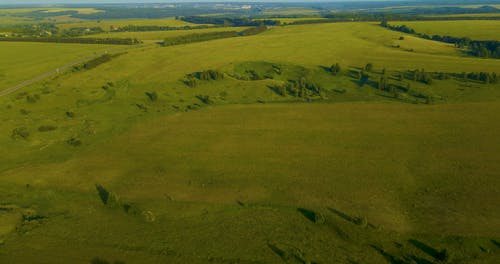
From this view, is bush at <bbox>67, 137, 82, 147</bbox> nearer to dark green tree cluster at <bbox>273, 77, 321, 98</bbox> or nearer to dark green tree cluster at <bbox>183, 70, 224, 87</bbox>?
dark green tree cluster at <bbox>183, 70, 224, 87</bbox>

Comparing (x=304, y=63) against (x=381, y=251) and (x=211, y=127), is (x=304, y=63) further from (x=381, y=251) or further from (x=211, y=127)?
(x=381, y=251)

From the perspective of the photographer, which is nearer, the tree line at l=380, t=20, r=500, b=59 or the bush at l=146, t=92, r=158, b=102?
the bush at l=146, t=92, r=158, b=102

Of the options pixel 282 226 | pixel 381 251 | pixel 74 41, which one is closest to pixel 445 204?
pixel 381 251

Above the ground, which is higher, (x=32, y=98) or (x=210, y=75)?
(x=210, y=75)

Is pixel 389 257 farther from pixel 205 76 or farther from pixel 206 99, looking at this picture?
pixel 205 76

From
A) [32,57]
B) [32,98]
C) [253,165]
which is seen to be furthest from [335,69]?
[32,57]

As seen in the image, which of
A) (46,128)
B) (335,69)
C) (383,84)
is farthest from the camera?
(335,69)

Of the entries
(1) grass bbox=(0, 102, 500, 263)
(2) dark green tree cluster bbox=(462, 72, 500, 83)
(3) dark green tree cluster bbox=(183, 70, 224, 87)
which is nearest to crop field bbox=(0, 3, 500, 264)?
(1) grass bbox=(0, 102, 500, 263)

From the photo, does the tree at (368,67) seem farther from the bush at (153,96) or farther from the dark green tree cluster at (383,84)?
the bush at (153,96)
